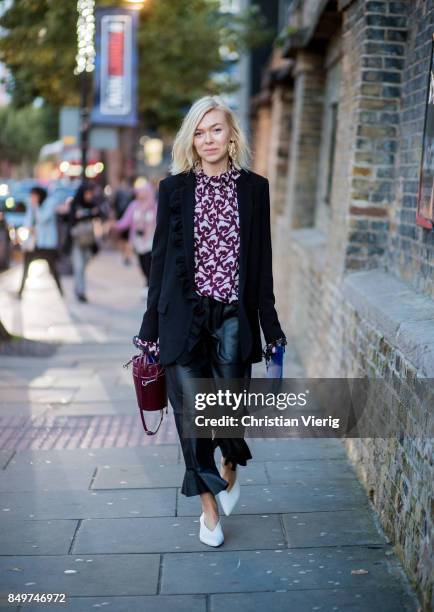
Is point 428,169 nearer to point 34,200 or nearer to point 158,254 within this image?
point 158,254

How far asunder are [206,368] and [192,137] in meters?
1.05

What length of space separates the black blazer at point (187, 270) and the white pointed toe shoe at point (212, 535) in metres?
0.79

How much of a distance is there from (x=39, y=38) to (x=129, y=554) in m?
17.8

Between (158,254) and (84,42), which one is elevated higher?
(84,42)

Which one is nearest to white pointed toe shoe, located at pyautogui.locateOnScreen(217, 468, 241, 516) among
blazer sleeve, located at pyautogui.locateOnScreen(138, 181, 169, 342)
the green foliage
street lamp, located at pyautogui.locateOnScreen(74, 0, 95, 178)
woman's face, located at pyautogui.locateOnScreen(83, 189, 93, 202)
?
blazer sleeve, located at pyautogui.locateOnScreen(138, 181, 169, 342)

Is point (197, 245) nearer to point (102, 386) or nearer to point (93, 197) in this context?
point (102, 386)

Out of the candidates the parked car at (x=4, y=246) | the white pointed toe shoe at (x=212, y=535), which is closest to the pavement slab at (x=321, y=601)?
the white pointed toe shoe at (x=212, y=535)

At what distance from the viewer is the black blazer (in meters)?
4.05

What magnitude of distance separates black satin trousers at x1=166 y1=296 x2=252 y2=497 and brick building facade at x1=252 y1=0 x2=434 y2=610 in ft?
2.59

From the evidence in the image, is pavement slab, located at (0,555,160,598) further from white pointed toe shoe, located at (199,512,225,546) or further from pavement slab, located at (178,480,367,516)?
pavement slab, located at (178,480,367,516)

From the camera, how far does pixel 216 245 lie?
4.08 metres

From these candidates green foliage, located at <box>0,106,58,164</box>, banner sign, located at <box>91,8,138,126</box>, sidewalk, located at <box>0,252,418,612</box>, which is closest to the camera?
sidewalk, located at <box>0,252,418,612</box>

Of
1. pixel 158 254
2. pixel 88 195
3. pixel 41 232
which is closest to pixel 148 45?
pixel 88 195

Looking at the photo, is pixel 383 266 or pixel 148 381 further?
pixel 383 266
